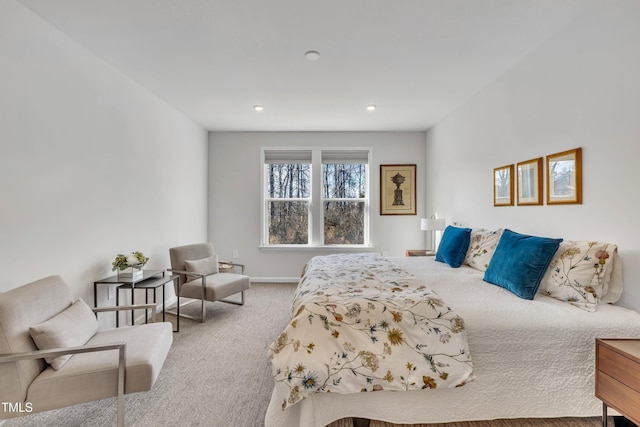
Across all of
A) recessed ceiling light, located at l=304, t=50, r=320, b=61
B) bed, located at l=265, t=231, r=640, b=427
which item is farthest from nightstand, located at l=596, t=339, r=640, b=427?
recessed ceiling light, located at l=304, t=50, r=320, b=61

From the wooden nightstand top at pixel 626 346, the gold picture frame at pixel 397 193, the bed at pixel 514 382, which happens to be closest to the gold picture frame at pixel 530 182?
the bed at pixel 514 382

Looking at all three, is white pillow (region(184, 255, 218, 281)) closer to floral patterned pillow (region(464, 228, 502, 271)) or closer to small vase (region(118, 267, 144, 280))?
small vase (region(118, 267, 144, 280))

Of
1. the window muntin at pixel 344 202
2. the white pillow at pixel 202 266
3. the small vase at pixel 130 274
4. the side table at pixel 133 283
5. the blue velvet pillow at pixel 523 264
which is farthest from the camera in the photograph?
the window muntin at pixel 344 202

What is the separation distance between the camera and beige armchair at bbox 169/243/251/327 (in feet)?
10.7

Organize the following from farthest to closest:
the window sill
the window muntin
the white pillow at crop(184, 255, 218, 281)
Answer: the window muntin < the window sill < the white pillow at crop(184, 255, 218, 281)

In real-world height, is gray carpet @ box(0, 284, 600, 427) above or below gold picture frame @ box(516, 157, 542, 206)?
below

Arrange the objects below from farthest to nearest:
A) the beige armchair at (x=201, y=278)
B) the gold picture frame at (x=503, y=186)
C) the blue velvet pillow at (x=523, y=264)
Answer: the beige armchair at (x=201, y=278)
the gold picture frame at (x=503, y=186)
the blue velvet pillow at (x=523, y=264)

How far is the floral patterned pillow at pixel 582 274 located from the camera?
1715mm

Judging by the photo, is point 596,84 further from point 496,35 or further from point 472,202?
point 472,202

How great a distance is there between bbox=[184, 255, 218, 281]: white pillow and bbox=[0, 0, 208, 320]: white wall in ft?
1.41

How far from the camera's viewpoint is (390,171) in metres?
4.91

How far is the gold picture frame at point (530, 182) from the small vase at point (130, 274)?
353 centimetres

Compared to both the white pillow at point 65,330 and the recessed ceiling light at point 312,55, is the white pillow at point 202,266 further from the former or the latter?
the recessed ceiling light at point 312,55

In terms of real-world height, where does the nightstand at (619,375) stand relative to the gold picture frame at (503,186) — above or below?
below
